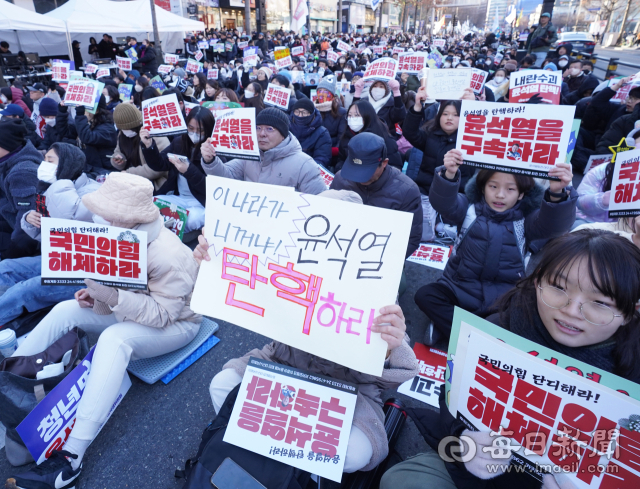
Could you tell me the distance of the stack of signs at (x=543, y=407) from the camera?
108cm

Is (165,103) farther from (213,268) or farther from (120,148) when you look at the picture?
(213,268)

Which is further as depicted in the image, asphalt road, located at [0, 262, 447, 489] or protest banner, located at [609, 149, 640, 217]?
protest banner, located at [609, 149, 640, 217]

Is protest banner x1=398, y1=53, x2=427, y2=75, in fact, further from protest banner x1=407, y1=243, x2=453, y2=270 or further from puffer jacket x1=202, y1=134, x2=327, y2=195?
puffer jacket x1=202, y1=134, x2=327, y2=195

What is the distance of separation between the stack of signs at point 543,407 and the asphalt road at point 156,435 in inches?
41.4

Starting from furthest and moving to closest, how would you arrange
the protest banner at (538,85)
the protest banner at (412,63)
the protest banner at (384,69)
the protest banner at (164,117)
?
the protest banner at (412,63), the protest banner at (384,69), the protest banner at (538,85), the protest banner at (164,117)

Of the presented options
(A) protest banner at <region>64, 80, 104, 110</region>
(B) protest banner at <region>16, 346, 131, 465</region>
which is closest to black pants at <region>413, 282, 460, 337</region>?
(B) protest banner at <region>16, 346, 131, 465</region>

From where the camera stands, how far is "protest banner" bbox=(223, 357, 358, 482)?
1.58 metres

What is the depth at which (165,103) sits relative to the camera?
152 inches

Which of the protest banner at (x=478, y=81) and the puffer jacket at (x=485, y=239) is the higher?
the protest banner at (x=478, y=81)

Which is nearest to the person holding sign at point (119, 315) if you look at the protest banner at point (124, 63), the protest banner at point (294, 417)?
the protest banner at point (294, 417)

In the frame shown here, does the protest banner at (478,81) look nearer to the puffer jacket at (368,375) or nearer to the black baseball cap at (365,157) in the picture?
the black baseball cap at (365,157)

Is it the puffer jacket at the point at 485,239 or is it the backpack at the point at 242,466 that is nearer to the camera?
the backpack at the point at 242,466

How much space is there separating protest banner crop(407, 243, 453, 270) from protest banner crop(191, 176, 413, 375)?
2.70 meters

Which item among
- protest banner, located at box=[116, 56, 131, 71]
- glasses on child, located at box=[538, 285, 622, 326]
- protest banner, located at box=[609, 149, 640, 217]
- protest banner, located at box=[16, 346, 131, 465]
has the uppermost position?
protest banner, located at box=[116, 56, 131, 71]
